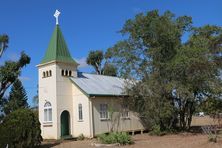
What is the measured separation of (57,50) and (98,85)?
4.99 meters

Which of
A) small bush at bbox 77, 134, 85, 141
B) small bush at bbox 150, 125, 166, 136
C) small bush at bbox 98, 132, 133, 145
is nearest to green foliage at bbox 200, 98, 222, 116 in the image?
small bush at bbox 150, 125, 166, 136

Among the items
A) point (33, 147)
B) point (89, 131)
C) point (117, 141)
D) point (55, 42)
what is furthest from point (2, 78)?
point (117, 141)

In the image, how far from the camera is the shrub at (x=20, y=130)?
21031mm

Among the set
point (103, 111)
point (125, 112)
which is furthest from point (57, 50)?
point (125, 112)

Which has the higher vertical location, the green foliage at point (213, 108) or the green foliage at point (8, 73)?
the green foliage at point (8, 73)

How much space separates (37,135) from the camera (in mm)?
22625

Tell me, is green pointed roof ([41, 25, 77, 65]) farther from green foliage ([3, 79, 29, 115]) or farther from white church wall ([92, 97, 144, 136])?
green foliage ([3, 79, 29, 115])

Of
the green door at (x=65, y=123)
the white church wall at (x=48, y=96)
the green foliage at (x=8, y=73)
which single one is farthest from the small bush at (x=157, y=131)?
the green foliage at (x=8, y=73)

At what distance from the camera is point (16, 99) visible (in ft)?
146

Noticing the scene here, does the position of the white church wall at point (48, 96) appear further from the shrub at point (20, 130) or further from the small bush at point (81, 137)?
the shrub at point (20, 130)

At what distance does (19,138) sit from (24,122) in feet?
3.38

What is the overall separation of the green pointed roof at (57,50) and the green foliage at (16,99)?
47.8 ft

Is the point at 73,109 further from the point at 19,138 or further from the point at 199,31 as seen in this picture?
the point at 199,31

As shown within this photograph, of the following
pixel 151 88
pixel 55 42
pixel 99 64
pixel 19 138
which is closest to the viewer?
pixel 19 138
